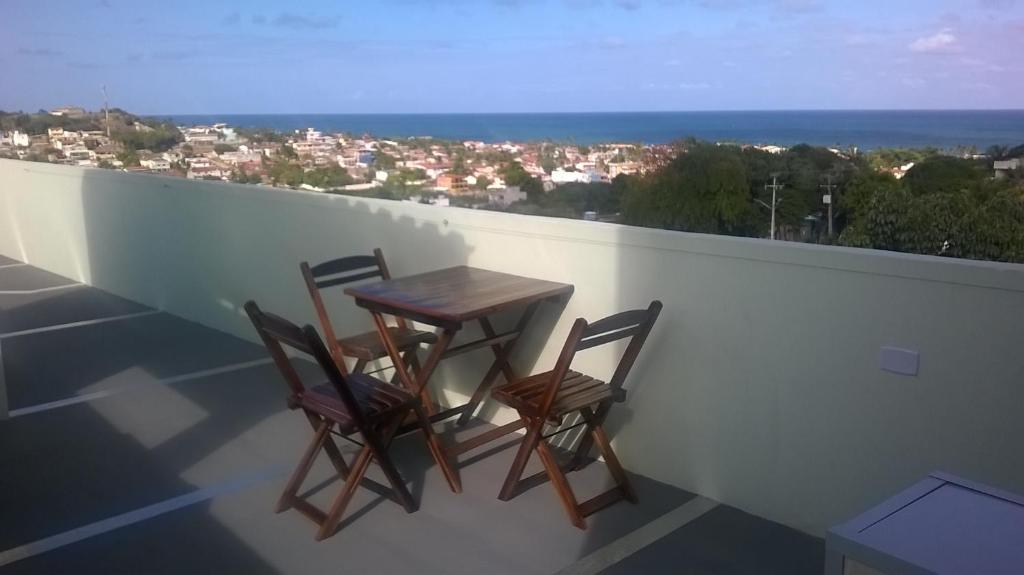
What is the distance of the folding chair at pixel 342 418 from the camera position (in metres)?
3.12

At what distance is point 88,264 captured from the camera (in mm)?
8227

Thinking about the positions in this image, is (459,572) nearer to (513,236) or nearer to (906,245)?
(513,236)

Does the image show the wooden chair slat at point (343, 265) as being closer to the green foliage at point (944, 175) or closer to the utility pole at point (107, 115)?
the green foliage at point (944, 175)

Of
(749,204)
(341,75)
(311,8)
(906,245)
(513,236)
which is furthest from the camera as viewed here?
(311,8)

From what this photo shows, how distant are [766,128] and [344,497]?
117 inches

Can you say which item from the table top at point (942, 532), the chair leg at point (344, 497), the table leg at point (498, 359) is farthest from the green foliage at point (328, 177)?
the table top at point (942, 532)

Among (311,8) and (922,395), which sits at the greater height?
(311,8)

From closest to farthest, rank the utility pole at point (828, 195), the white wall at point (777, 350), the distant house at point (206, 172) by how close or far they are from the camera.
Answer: the white wall at point (777, 350) < the utility pole at point (828, 195) < the distant house at point (206, 172)

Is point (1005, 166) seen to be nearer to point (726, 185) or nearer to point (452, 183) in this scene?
point (726, 185)

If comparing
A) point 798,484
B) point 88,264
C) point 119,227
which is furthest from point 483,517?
point 88,264

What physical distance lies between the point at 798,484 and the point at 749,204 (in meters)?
1.25

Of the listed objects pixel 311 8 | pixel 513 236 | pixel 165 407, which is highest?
pixel 311 8

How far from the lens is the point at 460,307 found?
11.4 feet

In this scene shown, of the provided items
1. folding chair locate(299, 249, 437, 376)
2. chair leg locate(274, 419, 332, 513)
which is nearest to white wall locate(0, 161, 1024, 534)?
folding chair locate(299, 249, 437, 376)
